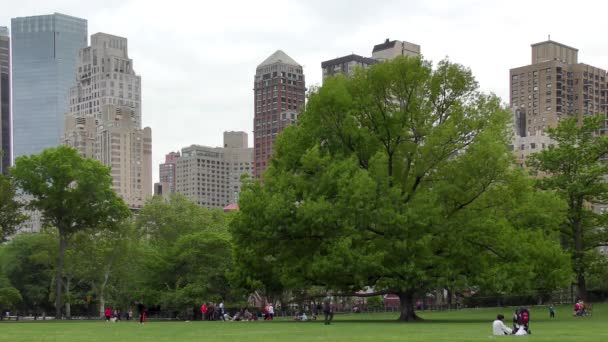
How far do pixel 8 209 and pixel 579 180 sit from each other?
160 feet

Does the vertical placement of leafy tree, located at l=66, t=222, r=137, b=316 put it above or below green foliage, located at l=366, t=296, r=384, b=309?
above

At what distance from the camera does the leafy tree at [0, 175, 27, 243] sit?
3327 inches

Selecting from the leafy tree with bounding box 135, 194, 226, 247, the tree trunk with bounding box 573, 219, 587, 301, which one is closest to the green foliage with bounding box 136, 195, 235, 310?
the leafy tree with bounding box 135, 194, 226, 247

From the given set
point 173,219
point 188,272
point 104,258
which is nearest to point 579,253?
point 188,272

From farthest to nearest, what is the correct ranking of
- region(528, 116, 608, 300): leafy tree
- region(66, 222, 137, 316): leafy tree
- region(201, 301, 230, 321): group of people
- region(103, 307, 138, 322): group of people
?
region(66, 222, 137, 316): leafy tree, region(528, 116, 608, 300): leafy tree, region(103, 307, 138, 322): group of people, region(201, 301, 230, 321): group of people

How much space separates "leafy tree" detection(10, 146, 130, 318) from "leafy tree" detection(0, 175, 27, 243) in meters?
1.11

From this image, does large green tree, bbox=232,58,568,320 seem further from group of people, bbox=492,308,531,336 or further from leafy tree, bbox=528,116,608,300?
leafy tree, bbox=528,116,608,300

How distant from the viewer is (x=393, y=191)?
5634cm

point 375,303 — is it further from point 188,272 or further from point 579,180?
point 579,180

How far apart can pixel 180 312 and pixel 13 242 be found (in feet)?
142

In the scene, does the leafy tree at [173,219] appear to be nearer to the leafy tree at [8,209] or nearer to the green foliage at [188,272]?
the green foliage at [188,272]

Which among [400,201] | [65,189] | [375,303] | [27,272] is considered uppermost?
[65,189]

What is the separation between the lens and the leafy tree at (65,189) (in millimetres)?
84750

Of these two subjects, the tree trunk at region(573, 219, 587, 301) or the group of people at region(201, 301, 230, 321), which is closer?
the group of people at region(201, 301, 230, 321)
